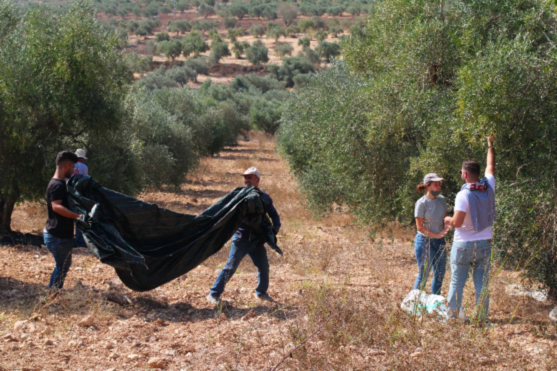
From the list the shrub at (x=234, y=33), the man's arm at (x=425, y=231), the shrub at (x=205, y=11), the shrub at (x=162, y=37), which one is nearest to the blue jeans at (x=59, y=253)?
the man's arm at (x=425, y=231)

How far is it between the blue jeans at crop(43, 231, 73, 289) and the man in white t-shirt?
4532 mm

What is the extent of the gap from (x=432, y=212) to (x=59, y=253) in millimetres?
4595

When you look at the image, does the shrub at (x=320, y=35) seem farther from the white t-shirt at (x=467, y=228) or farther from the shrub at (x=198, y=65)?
the white t-shirt at (x=467, y=228)

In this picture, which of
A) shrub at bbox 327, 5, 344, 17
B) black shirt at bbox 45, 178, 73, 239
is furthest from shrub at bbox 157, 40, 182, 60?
black shirt at bbox 45, 178, 73, 239

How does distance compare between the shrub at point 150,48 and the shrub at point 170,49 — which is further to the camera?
the shrub at point 150,48

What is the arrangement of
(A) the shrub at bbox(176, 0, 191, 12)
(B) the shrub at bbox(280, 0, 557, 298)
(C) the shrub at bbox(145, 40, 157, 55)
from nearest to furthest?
(B) the shrub at bbox(280, 0, 557, 298) < (C) the shrub at bbox(145, 40, 157, 55) < (A) the shrub at bbox(176, 0, 191, 12)

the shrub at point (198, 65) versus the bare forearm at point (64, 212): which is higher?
the bare forearm at point (64, 212)

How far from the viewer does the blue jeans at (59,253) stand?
6.25m

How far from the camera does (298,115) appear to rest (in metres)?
19.6

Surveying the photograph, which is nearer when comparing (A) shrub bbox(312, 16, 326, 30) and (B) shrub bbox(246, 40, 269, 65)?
(B) shrub bbox(246, 40, 269, 65)

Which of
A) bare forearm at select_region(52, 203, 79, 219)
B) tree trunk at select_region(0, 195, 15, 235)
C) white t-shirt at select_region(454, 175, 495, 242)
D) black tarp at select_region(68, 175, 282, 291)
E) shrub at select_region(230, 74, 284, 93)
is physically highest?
white t-shirt at select_region(454, 175, 495, 242)

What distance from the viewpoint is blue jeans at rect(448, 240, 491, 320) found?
538 centimetres

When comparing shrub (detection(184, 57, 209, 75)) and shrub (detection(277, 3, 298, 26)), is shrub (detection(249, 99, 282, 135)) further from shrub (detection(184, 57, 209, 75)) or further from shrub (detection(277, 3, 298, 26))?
shrub (detection(277, 3, 298, 26))

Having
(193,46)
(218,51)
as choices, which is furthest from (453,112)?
(193,46)
